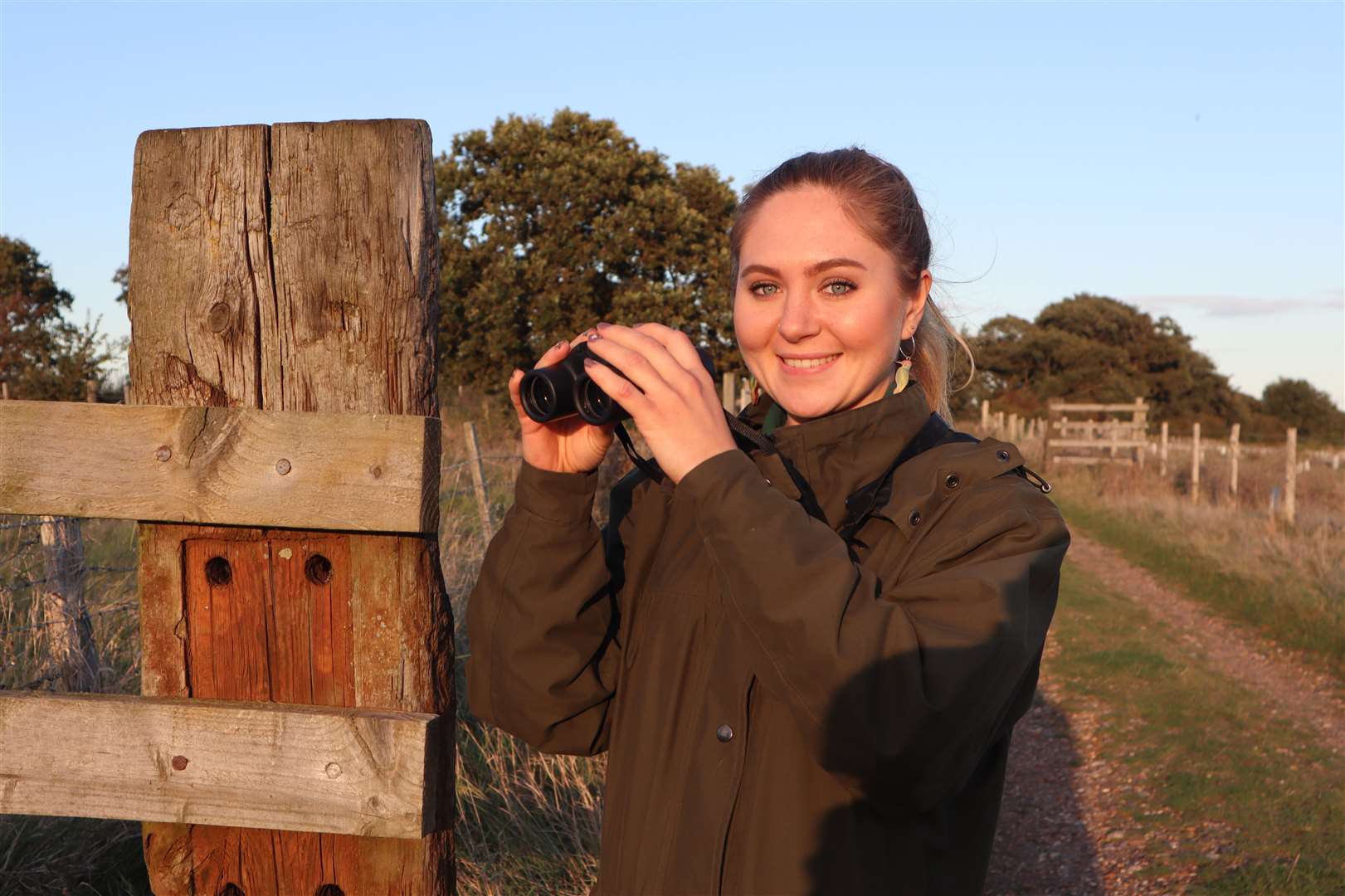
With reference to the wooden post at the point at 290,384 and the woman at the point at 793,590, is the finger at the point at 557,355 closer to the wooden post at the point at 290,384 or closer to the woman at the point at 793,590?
the woman at the point at 793,590

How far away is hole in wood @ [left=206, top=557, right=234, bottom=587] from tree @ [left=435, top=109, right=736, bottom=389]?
15.8 meters

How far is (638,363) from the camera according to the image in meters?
1.51

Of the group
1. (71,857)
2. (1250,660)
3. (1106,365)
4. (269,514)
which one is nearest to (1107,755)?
(1250,660)

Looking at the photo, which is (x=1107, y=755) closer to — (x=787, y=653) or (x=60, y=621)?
(x=60, y=621)

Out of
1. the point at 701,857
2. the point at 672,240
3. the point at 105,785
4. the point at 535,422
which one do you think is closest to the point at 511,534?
the point at 535,422

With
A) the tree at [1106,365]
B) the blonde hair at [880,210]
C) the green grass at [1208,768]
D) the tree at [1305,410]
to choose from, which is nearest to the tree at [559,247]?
the green grass at [1208,768]

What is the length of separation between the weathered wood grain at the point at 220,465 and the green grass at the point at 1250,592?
801 centimetres

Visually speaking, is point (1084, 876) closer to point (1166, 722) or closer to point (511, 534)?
point (1166, 722)

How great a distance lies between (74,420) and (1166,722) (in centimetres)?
659

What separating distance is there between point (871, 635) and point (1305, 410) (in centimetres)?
5212

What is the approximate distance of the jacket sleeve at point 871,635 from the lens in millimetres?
1336

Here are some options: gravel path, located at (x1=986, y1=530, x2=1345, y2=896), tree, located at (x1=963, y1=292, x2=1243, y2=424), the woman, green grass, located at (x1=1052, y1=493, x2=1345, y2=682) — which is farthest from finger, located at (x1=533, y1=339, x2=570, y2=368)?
tree, located at (x1=963, y1=292, x2=1243, y2=424)

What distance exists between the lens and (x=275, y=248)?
5.66 ft

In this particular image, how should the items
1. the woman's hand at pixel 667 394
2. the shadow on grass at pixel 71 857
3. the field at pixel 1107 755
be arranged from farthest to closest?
the field at pixel 1107 755 → the shadow on grass at pixel 71 857 → the woman's hand at pixel 667 394
